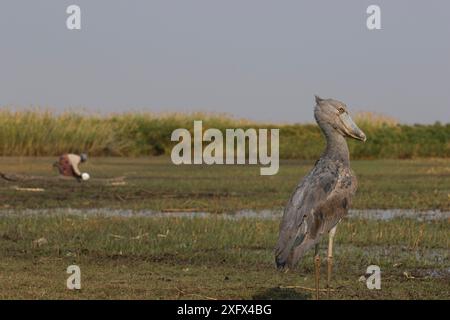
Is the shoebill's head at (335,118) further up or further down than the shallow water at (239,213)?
further up

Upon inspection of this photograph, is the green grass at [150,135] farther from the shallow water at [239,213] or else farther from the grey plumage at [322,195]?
the grey plumage at [322,195]

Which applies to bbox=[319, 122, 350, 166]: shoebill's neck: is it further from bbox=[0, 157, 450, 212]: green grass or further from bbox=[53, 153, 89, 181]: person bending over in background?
bbox=[53, 153, 89, 181]: person bending over in background

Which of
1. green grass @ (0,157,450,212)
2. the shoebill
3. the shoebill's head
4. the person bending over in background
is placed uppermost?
the shoebill's head

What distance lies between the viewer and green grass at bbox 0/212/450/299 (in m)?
9.34

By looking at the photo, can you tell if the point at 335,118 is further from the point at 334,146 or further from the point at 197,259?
the point at 197,259

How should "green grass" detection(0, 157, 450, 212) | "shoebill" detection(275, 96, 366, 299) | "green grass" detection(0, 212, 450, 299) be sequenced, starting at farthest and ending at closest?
"green grass" detection(0, 157, 450, 212), "green grass" detection(0, 212, 450, 299), "shoebill" detection(275, 96, 366, 299)

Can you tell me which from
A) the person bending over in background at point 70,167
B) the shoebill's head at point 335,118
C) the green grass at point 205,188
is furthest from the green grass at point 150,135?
the shoebill's head at point 335,118

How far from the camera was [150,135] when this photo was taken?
40.4 meters

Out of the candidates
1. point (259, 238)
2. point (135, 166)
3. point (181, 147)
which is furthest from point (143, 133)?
point (259, 238)

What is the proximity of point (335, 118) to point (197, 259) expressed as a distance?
3.29 m

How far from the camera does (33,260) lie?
11.3 metres

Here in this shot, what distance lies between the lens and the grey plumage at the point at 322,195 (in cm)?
816

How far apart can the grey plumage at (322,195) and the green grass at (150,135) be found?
2790cm

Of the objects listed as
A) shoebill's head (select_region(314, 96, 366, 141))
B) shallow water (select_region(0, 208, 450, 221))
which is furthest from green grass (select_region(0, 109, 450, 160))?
shoebill's head (select_region(314, 96, 366, 141))
